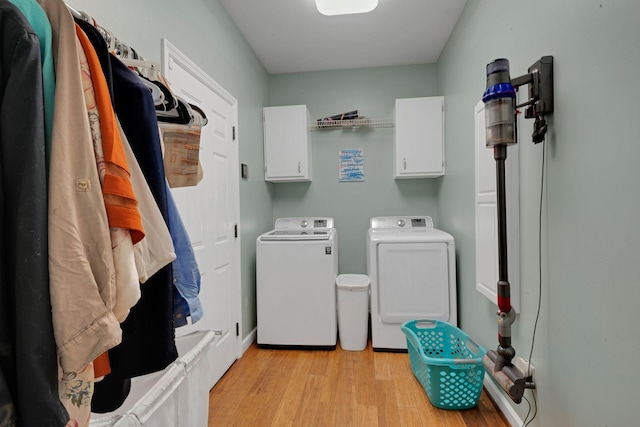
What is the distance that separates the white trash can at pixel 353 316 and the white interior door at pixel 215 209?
826 mm

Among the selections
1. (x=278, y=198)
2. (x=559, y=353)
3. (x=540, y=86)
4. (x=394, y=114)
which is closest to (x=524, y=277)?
(x=559, y=353)

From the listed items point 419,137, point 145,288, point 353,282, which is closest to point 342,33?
point 419,137

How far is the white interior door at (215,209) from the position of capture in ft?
5.62

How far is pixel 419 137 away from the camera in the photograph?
2836 mm

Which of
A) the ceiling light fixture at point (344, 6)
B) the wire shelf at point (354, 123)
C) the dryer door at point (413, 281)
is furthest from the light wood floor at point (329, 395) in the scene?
the ceiling light fixture at point (344, 6)

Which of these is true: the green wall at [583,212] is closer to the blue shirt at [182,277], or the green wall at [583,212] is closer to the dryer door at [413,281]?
the dryer door at [413,281]

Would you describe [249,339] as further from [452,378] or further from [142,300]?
[142,300]

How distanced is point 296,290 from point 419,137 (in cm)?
175

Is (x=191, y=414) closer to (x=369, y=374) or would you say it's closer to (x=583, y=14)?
(x=369, y=374)

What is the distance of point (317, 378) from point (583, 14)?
2.26m

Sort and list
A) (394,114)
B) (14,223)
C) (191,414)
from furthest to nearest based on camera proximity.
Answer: (394,114), (191,414), (14,223)

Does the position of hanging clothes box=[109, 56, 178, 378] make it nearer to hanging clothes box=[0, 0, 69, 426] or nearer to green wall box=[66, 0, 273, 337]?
hanging clothes box=[0, 0, 69, 426]

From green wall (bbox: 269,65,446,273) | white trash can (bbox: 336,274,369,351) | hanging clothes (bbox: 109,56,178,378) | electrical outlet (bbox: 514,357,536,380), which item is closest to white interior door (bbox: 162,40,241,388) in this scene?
white trash can (bbox: 336,274,369,351)

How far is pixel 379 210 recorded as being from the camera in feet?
10.5
